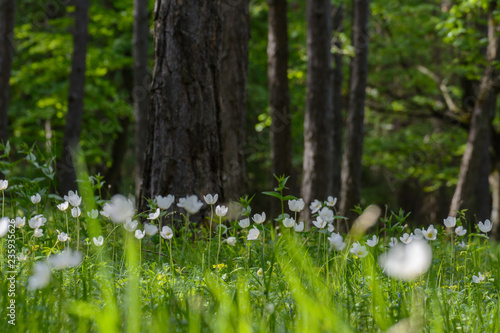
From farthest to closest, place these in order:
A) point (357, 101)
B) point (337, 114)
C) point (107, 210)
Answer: point (337, 114) < point (357, 101) < point (107, 210)

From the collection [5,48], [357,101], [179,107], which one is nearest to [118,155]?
[5,48]

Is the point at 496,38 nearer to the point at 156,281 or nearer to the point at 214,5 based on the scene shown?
the point at 214,5

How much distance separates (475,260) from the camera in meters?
3.34

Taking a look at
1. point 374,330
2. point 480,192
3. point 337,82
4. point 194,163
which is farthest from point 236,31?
point 480,192

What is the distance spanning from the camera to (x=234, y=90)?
6.51 meters

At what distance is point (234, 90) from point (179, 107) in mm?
2434

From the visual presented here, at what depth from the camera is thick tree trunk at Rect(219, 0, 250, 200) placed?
6.35 m

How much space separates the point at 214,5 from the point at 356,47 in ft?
25.1

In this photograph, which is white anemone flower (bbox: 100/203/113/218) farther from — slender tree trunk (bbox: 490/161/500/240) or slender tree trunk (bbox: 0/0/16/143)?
slender tree trunk (bbox: 490/161/500/240)

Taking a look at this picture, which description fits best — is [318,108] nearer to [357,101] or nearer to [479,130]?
[357,101]

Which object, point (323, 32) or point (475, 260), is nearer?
point (475, 260)

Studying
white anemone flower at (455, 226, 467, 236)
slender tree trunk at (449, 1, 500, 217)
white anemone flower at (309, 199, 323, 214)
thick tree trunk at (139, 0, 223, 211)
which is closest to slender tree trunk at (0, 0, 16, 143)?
thick tree trunk at (139, 0, 223, 211)

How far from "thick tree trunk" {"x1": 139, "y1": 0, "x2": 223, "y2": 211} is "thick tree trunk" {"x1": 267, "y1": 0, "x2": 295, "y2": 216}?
16.9 feet

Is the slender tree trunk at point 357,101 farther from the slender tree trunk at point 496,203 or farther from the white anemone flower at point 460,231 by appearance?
the white anemone flower at point 460,231
